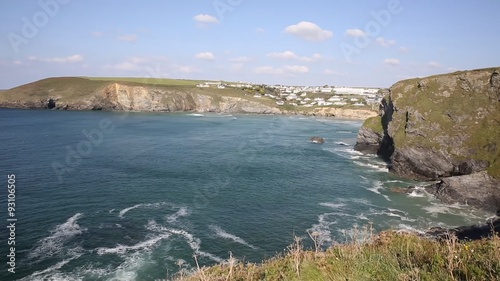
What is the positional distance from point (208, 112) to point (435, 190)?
14025 cm

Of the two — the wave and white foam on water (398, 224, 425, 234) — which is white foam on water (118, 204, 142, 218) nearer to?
the wave

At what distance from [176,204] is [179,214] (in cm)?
332

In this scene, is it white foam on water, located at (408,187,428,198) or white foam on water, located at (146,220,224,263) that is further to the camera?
white foam on water, located at (408,187,428,198)

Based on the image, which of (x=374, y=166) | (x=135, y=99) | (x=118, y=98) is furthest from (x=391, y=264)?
(x=118, y=98)

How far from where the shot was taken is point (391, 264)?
425 inches

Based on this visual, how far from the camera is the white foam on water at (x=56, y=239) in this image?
2854 cm

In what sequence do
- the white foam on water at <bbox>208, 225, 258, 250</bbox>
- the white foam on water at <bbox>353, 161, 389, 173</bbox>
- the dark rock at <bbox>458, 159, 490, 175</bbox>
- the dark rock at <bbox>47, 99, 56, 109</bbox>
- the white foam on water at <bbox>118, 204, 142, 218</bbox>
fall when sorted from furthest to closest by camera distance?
the dark rock at <bbox>47, 99, 56, 109</bbox> < the white foam on water at <bbox>353, 161, 389, 173</bbox> < the dark rock at <bbox>458, 159, 490, 175</bbox> < the white foam on water at <bbox>118, 204, 142, 218</bbox> < the white foam on water at <bbox>208, 225, 258, 250</bbox>

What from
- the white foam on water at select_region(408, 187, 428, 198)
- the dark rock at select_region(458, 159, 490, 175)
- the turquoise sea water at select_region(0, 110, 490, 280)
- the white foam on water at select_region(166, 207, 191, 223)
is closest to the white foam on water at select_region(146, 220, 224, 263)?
the turquoise sea water at select_region(0, 110, 490, 280)

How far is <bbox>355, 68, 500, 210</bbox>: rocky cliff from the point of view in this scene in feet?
148

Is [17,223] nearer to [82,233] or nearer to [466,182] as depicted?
[82,233]

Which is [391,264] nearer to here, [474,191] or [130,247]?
[130,247]

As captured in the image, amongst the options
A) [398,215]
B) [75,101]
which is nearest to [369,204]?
[398,215]

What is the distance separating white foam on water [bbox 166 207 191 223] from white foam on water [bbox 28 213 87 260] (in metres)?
8.67

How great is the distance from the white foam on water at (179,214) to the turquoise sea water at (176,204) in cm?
23
